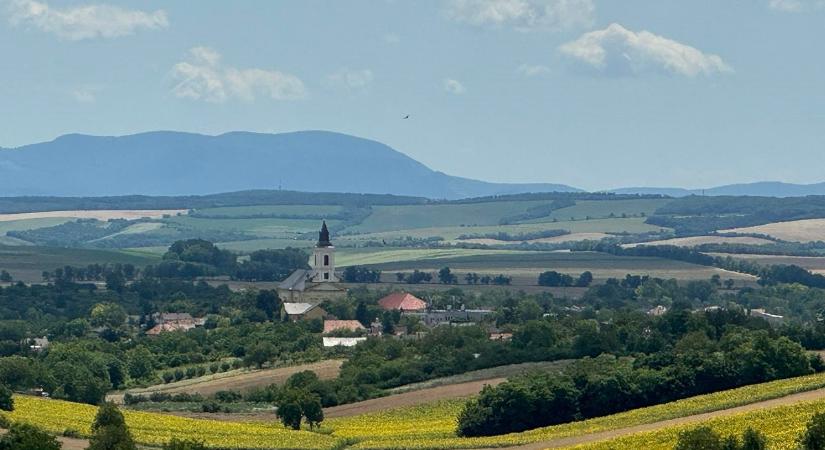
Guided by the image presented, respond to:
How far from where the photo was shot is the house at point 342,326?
14825cm

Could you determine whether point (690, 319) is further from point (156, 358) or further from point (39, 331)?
point (39, 331)

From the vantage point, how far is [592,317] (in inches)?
5886

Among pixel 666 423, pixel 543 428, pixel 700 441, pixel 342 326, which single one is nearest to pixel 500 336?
pixel 342 326

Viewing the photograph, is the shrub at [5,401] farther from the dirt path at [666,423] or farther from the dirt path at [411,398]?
the dirt path at [666,423]

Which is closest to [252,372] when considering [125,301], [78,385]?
[78,385]

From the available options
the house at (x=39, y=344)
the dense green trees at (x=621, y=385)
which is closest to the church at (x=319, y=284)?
the house at (x=39, y=344)

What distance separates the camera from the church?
16738 centimetres

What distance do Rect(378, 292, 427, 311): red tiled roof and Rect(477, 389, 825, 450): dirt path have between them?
8836cm

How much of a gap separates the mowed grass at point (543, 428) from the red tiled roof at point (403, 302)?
73.3 metres

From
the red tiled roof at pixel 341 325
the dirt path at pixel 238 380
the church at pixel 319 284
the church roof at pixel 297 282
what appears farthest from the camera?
the church roof at pixel 297 282

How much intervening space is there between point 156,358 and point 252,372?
32.8 feet

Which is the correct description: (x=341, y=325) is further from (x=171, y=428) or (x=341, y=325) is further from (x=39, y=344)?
(x=171, y=428)

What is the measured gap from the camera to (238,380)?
11625cm

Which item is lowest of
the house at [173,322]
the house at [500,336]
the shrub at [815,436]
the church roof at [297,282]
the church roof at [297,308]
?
the house at [173,322]
